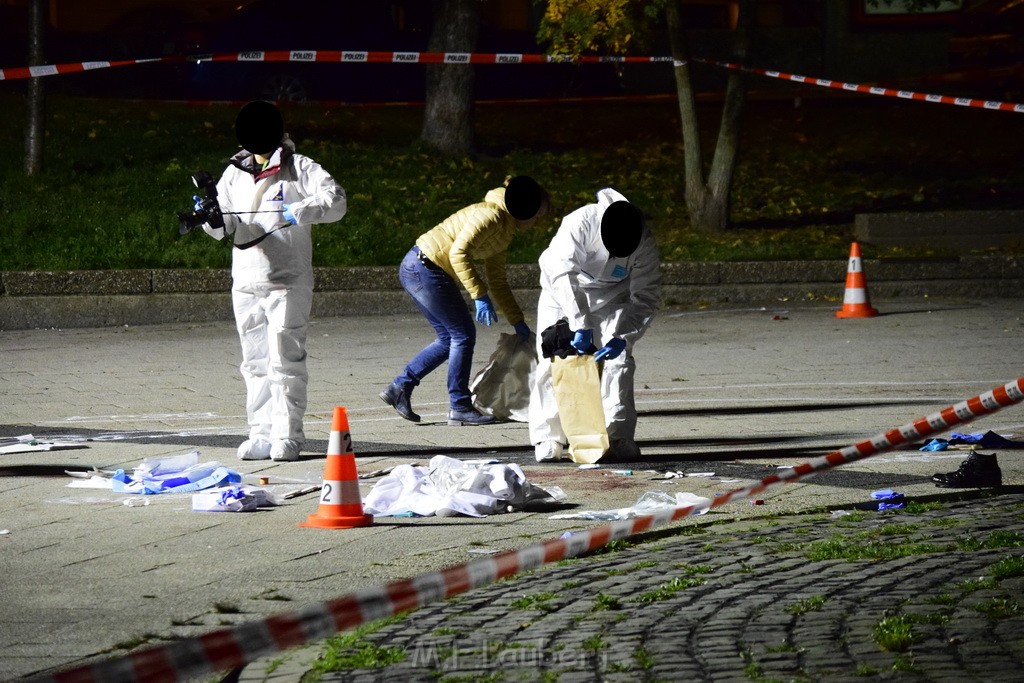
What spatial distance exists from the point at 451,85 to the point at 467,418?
922cm

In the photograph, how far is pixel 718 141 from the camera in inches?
653

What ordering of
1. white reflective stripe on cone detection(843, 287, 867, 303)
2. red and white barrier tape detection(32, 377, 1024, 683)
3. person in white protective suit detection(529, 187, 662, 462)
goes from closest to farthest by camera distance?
red and white barrier tape detection(32, 377, 1024, 683)
person in white protective suit detection(529, 187, 662, 462)
white reflective stripe on cone detection(843, 287, 867, 303)

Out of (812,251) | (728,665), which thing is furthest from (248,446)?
(812,251)

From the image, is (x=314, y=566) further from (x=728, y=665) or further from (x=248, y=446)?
(x=248, y=446)

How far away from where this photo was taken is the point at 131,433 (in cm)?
919

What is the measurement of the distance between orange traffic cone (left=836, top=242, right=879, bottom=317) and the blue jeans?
5.38m

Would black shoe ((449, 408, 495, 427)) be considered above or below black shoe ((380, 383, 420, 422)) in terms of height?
below

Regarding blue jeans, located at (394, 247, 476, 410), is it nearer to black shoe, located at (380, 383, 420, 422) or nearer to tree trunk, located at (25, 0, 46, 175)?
black shoe, located at (380, 383, 420, 422)

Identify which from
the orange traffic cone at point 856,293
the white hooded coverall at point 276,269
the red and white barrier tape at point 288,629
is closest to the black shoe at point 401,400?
the white hooded coverall at point 276,269

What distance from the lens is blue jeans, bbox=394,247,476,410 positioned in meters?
9.51

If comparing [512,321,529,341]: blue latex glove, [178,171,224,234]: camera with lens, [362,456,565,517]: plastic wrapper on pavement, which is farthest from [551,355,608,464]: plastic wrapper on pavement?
[178,171,224,234]: camera with lens

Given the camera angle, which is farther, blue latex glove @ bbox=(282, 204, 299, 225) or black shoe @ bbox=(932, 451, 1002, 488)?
blue latex glove @ bbox=(282, 204, 299, 225)

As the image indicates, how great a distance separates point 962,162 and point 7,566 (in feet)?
51.1

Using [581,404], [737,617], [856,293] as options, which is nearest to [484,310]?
[581,404]
